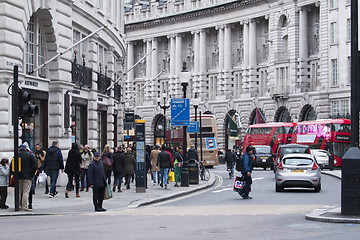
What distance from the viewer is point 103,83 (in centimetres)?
4253

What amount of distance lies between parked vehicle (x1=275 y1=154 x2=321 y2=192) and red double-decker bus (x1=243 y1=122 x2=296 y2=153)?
3793 cm

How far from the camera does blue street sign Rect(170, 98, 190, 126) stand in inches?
1454

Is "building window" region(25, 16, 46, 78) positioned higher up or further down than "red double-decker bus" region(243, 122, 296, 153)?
higher up

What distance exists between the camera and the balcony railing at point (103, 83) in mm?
41531

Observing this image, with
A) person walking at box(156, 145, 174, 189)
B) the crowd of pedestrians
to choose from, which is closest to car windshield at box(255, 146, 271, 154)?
the crowd of pedestrians

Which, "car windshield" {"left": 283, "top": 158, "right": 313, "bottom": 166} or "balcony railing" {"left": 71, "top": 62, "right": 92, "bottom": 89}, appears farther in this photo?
"balcony railing" {"left": 71, "top": 62, "right": 92, "bottom": 89}

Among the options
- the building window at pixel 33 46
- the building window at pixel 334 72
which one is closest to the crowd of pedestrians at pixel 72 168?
the building window at pixel 33 46

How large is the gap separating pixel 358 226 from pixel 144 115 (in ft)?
292

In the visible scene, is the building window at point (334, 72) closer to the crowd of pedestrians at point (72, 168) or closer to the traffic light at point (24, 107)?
the crowd of pedestrians at point (72, 168)

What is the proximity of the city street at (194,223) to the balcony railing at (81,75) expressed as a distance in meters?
10.5

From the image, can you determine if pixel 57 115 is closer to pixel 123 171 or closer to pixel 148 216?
pixel 123 171

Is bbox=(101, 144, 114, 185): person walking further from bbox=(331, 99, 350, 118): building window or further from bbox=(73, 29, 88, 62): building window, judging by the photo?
bbox=(331, 99, 350, 118): building window

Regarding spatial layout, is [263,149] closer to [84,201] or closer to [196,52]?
[196,52]

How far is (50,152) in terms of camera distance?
2786cm
